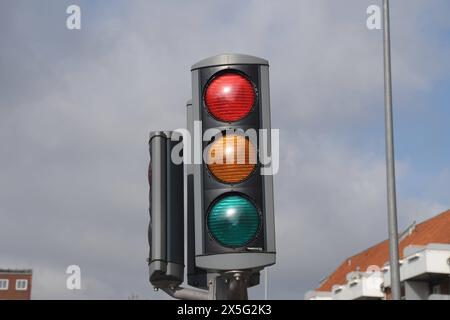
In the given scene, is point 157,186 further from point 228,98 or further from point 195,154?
point 228,98

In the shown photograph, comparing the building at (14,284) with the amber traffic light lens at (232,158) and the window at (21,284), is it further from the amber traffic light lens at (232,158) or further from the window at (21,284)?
the amber traffic light lens at (232,158)

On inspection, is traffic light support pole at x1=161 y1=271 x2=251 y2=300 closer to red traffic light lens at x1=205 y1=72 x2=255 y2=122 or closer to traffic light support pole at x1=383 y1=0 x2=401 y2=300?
red traffic light lens at x1=205 y1=72 x2=255 y2=122

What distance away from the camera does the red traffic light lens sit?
12.3 ft

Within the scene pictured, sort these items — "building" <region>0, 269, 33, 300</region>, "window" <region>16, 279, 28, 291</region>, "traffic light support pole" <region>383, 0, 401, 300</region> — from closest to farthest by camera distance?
1. "traffic light support pole" <region>383, 0, 401, 300</region>
2. "building" <region>0, 269, 33, 300</region>
3. "window" <region>16, 279, 28, 291</region>

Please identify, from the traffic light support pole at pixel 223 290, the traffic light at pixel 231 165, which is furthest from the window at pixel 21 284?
the traffic light at pixel 231 165

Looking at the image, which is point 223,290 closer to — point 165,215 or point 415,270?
point 165,215

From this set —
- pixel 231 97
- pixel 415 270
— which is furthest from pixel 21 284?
pixel 231 97

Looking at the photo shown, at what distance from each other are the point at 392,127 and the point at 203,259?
33.3 feet

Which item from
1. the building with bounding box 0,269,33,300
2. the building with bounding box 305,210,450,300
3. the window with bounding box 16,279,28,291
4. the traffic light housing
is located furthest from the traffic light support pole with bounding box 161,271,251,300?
the window with bounding box 16,279,28,291

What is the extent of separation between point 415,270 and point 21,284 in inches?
3590

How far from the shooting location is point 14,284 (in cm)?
12825

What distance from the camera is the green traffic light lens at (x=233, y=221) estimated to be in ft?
11.7

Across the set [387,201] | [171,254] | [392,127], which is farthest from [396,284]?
[171,254]
